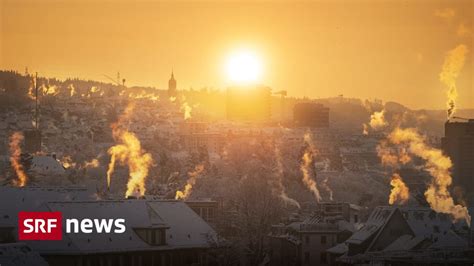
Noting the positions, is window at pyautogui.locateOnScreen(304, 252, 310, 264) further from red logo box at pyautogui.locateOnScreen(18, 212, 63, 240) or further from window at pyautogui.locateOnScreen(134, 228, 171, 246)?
red logo box at pyautogui.locateOnScreen(18, 212, 63, 240)

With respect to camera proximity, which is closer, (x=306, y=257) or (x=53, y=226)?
(x=53, y=226)

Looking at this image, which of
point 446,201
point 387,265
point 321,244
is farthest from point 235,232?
point 446,201

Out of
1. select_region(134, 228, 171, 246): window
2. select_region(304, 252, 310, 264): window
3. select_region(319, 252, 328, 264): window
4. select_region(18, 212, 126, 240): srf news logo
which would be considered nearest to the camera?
select_region(18, 212, 126, 240): srf news logo

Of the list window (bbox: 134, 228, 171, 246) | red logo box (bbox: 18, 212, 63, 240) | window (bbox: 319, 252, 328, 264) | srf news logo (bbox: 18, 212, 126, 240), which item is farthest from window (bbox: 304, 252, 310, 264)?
red logo box (bbox: 18, 212, 63, 240)

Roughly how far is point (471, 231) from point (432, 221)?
8.87 metres

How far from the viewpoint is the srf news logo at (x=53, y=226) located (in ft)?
346

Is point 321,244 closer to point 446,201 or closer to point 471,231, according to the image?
point 471,231

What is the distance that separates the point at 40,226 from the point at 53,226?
2.27m

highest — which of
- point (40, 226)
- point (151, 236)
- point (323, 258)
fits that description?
point (40, 226)

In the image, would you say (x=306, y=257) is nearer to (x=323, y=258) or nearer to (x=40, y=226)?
(x=323, y=258)

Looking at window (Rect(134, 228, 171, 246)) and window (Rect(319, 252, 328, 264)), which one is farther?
window (Rect(319, 252, 328, 264))

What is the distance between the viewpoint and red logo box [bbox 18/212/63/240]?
10519 centimetres

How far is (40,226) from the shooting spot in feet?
355

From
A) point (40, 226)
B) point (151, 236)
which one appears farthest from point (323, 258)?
point (40, 226)
